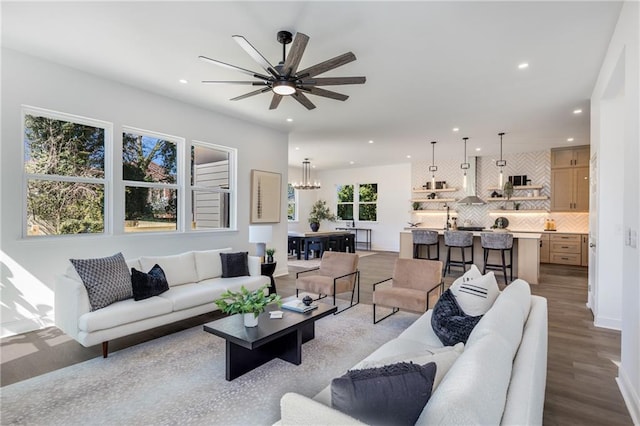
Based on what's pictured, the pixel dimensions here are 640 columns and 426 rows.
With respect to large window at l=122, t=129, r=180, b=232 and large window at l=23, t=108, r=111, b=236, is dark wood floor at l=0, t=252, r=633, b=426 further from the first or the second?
large window at l=122, t=129, r=180, b=232

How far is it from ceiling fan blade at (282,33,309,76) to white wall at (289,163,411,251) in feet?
28.0

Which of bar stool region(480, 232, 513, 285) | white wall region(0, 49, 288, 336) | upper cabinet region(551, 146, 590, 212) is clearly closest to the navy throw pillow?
white wall region(0, 49, 288, 336)

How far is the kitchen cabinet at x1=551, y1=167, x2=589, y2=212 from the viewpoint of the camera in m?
7.85

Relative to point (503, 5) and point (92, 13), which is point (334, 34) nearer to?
point (503, 5)

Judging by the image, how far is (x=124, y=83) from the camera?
4301 millimetres

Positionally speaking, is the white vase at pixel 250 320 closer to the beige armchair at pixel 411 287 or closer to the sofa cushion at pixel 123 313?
the sofa cushion at pixel 123 313

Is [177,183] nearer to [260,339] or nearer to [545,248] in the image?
[260,339]

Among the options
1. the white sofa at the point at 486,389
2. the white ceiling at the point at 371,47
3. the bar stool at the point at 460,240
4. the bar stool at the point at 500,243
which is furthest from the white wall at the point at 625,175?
the bar stool at the point at 460,240

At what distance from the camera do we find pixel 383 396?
1.07 meters

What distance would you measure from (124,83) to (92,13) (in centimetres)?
164

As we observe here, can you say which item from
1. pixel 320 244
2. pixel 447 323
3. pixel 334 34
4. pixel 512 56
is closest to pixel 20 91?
pixel 334 34

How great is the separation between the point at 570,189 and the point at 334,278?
287 inches

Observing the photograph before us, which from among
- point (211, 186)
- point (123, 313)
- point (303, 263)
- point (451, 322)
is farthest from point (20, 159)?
point (303, 263)

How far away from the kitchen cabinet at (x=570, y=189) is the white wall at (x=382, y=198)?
13.1 feet
